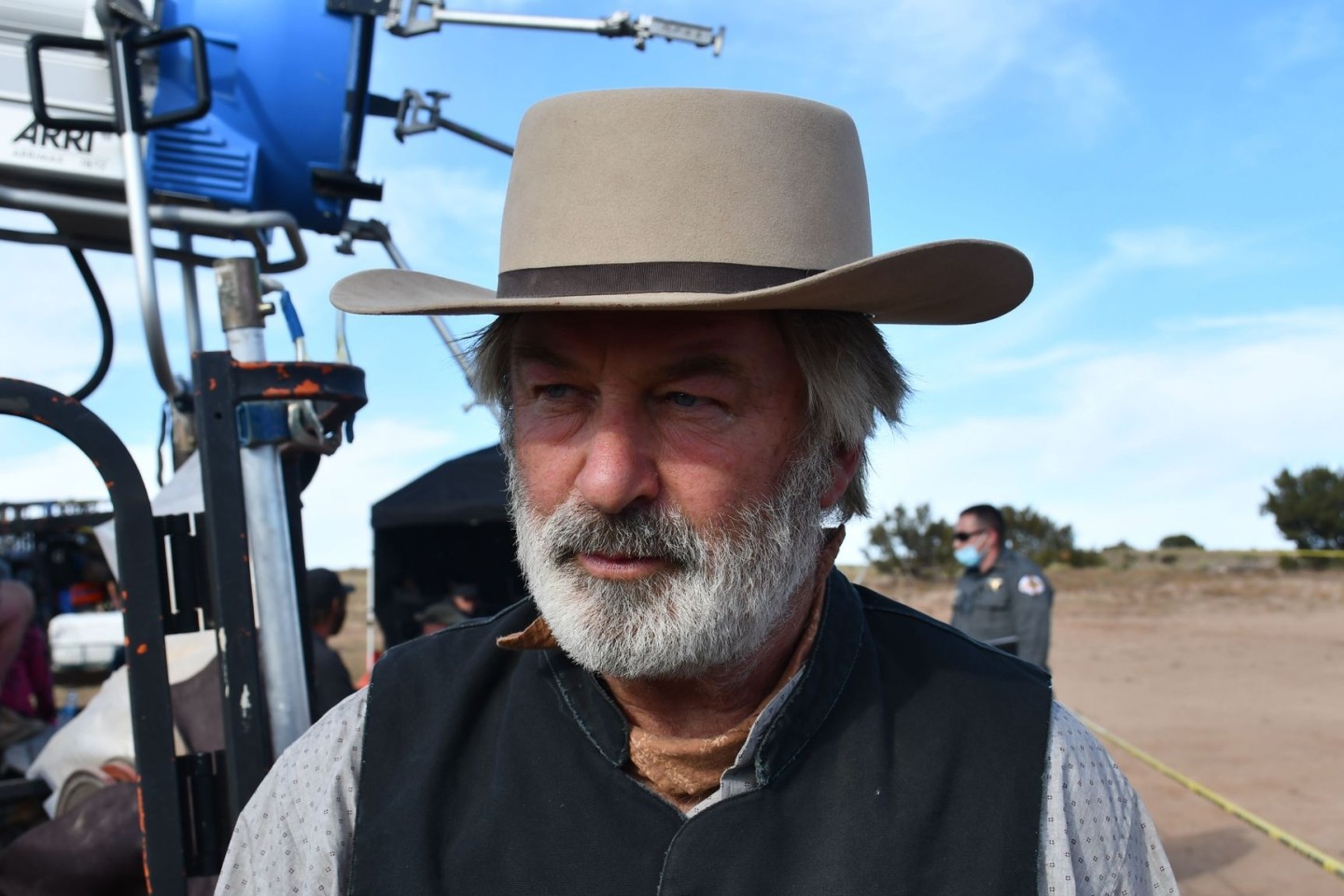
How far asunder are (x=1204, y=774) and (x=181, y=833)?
7.91 metres

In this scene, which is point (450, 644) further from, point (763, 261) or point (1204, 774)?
point (1204, 774)

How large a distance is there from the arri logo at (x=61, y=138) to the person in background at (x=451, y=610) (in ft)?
15.4

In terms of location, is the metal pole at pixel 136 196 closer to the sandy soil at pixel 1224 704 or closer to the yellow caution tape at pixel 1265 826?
the sandy soil at pixel 1224 704

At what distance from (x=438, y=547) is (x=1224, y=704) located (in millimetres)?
7802

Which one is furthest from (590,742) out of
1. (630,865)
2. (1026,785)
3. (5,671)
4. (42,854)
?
(5,671)

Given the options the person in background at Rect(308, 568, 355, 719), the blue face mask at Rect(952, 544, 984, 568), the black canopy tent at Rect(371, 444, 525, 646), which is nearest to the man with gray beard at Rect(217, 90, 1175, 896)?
the person in background at Rect(308, 568, 355, 719)

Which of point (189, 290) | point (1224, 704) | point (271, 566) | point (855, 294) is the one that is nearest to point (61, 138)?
point (189, 290)

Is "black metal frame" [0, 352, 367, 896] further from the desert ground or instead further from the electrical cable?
the desert ground

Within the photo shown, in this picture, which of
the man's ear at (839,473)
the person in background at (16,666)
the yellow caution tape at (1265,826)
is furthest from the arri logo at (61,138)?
the yellow caution tape at (1265,826)

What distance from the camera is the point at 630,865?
4.98 ft

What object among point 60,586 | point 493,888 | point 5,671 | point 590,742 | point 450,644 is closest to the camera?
point 493,888

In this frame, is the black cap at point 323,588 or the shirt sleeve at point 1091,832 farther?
the black cap at point 323,588

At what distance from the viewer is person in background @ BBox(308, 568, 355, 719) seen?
4.43 m

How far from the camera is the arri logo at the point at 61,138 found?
2828mm
